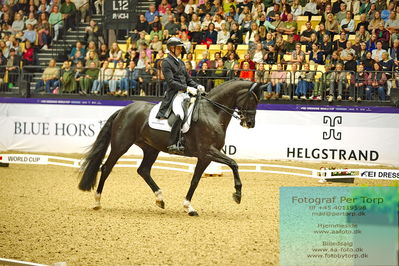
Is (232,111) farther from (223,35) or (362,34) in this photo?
(223,35)

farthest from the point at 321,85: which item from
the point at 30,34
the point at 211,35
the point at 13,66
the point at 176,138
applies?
the point at 30,34

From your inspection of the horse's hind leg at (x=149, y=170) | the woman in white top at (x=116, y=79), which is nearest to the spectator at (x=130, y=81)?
the woman in white top at (x=116, y=79)

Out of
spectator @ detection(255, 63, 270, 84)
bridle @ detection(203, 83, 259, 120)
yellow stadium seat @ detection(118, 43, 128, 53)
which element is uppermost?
bridle @ detection(203, 83, 259, 120)

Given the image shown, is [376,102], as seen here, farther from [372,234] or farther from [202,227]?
[372,234]

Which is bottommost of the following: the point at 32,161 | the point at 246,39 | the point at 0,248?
the point at 32,161

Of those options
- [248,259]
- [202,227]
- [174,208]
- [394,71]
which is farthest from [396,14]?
[248,259]

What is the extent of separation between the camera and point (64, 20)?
1072 inches

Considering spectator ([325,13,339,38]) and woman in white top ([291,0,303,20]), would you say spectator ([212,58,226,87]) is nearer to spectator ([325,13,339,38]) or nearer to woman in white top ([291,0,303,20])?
woman in white top ([291,0,303,20])

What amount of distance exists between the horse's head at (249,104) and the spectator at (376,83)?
7991 mm

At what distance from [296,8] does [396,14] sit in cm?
313

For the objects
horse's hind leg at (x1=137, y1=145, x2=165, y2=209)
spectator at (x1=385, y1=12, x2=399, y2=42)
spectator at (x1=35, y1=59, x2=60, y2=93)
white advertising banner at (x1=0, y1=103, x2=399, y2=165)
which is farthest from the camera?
spectator at (x1=35, y1=59, x2=60, y2=93)

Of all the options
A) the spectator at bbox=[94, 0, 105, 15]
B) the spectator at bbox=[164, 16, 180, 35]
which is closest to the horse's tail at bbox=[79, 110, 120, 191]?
the spectator at bbox=[164, 16, 180, 35]

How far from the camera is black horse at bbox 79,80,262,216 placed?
40.9ft

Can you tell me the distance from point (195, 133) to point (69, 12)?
53.4ft
